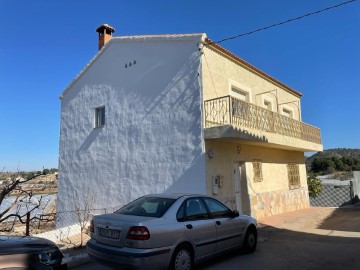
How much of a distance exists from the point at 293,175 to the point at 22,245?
15.2 m

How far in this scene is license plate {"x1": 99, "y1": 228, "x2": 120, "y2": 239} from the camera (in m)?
5.17

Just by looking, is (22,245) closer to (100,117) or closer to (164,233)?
Result: (164,233)

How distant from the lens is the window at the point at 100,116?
13930mm

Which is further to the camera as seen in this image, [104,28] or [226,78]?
[104,28]

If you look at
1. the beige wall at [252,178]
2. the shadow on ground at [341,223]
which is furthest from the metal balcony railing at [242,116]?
the shadow on ground at [341,223]

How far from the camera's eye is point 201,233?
5.84 meters

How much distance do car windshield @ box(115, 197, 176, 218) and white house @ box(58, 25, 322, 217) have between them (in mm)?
4297

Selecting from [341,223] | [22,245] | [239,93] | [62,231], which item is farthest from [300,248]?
[239,93]

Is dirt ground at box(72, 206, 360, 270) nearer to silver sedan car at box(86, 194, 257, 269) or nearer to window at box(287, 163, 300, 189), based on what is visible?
silver sedan car at box(86, 194, 257, 269)

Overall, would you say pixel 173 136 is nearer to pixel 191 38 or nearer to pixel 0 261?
pixel 191 38

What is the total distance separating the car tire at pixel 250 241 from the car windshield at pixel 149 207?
2.31 meters

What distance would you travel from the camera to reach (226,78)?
12383 millimetres

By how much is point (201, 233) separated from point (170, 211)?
79 centimetres

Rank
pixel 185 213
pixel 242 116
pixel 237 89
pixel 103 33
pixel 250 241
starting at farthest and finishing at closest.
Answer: pixel 103 33 < pixel 237 89 < pixel 242 116 < pixel 250 241 < pixel 185 213
